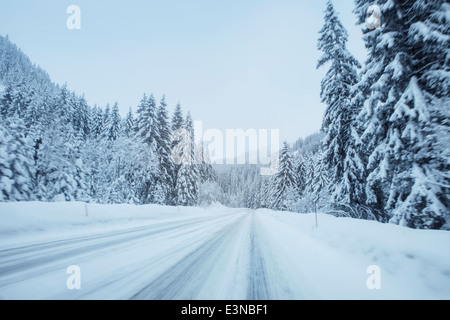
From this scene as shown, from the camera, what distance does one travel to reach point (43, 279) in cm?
361

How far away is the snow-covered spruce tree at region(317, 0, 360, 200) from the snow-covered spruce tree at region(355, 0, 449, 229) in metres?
4.71

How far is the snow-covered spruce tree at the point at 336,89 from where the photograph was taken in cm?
1428

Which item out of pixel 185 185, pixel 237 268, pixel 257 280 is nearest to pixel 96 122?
pixel 185 185

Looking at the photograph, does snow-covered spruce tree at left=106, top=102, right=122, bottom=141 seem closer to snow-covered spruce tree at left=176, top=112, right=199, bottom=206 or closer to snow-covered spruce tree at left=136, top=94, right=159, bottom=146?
snow-covered spruce tree at left=136, top=94, right=159, bottom=146

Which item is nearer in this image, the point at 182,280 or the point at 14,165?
the point at 182,280

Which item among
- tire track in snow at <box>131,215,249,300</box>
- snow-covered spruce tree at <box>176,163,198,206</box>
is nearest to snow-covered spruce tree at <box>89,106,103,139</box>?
snow-covered spruce tree at <box>176,163,198,206</box>

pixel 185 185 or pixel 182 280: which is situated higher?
pixel 182 280

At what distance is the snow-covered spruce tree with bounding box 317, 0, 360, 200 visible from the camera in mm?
14281

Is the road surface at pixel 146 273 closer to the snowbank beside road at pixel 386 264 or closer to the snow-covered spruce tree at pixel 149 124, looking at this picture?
the snowbank beside road at pixel 386 264

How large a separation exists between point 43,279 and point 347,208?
50.0 feet

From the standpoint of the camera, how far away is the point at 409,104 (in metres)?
Result: 8.19

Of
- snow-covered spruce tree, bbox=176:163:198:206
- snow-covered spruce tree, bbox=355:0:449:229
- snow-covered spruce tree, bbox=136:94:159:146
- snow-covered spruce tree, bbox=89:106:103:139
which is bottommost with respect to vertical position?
snow-covered spruce tree, bbox=176:163:198:206

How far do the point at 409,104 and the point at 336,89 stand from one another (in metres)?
6.77

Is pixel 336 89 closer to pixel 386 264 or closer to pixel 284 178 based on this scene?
pixel 386 264
